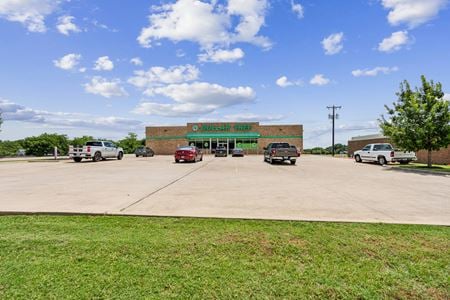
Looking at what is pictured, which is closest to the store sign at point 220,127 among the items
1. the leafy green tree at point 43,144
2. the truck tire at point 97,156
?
the truck tire at point 97,156

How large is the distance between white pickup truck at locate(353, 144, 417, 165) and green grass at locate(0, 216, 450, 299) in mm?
21098

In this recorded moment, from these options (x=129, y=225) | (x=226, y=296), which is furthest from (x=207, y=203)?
(x=226, y=296)

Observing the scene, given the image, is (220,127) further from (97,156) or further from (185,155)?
(97,156)

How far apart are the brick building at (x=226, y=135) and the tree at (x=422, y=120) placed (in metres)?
32.4

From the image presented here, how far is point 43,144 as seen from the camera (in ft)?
178

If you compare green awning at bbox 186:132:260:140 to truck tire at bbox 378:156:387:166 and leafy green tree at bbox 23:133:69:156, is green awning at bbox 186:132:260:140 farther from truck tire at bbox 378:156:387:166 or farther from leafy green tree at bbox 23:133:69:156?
truck tire at bbox 378:156:387:166

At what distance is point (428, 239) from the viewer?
14.9 feet

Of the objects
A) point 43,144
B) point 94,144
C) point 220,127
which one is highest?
point 220,127

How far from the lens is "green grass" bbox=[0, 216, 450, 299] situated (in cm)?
307

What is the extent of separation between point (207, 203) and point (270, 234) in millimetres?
2946

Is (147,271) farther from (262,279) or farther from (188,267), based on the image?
(262,279)

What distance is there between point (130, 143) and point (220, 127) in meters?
28.2

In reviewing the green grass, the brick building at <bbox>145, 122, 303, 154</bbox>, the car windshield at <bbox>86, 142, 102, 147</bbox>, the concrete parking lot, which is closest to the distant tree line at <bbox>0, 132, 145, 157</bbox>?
the brick building at <bbox>145, 122, 303, 154</bbox>

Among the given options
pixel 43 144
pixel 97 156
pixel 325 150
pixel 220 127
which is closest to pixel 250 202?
pixel 97 156
